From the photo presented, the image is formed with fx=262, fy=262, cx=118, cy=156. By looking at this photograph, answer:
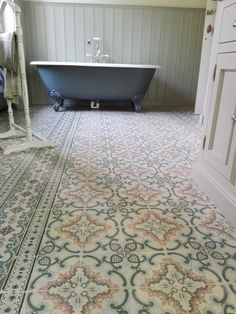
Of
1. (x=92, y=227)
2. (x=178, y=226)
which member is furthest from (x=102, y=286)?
(x=178, y=226)

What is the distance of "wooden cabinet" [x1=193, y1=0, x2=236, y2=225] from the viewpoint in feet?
3.96

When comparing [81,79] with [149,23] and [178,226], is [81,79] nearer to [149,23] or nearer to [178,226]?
[149,23]

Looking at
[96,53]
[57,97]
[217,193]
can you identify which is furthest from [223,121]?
[96,53]

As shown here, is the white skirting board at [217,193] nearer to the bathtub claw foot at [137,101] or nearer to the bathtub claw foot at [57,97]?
the bathtub claw foot at [137,101]

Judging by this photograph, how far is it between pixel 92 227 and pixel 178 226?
14.8 inches

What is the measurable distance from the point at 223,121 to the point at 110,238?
790 mm

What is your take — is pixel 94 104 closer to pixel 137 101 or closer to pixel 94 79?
pixel 94 79

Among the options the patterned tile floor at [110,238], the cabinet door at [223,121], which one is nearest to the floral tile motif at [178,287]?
the patterned tile floor at [110,238]

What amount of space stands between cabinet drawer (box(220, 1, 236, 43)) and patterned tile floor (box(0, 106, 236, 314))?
800 millimetres

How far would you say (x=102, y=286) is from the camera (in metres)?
0.82

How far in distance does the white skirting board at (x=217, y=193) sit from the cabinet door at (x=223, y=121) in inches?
2.9

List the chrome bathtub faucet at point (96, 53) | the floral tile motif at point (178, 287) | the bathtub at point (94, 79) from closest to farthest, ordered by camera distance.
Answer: the floral tile motif at point (178, 287)
the bathtub at point (94, 79)
the chrome bathtub faucet at point (96, 53)

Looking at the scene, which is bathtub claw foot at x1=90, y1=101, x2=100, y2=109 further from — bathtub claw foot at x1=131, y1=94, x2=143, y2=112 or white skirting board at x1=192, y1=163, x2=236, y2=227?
white skirting board at x1=192, y1=163, x2=236, y2=227

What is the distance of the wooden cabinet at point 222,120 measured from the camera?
1.21m
